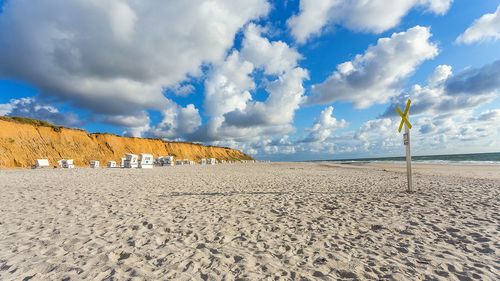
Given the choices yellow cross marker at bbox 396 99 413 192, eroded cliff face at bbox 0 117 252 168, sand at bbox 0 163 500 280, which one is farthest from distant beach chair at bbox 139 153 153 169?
yellow cross marker at bbox 396 99 413 192

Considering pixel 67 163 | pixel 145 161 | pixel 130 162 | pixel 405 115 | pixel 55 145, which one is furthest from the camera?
pixel 55 145

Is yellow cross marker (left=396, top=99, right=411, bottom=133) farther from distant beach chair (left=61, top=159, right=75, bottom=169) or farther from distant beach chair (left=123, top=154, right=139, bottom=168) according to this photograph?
distant beach chair (left=61, top=159, right=75, bottom=169)

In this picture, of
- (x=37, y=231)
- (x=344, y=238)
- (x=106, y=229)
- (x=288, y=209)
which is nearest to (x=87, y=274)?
(x=106, y=229)

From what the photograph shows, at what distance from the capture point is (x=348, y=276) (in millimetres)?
3562

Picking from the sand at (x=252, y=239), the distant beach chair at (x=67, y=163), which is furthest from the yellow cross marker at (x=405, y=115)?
the distant beach chair at (x=67, y=163)

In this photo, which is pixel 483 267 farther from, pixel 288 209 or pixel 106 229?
pixel 106 229

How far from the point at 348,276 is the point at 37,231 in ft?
19.9

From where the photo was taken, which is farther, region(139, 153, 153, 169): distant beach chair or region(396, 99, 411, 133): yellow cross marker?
region(139, 153, 153, 169): distant beach chair

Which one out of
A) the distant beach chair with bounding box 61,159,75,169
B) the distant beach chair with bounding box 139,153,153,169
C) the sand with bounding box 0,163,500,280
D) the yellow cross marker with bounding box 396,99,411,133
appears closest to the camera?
the sand with bounding box 0,163,500,280

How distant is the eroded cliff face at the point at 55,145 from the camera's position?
32.6m

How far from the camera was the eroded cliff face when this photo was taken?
107 feet

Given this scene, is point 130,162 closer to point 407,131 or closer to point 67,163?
point 67,163

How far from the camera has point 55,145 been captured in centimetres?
3862

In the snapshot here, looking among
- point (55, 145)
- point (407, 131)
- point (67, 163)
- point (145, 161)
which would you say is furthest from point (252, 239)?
point (55, 145)
